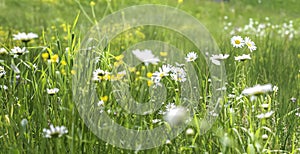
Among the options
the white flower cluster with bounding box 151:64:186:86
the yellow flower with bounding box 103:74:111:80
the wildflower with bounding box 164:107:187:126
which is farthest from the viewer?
the white flower cluster with bounding box 151:64:186:86

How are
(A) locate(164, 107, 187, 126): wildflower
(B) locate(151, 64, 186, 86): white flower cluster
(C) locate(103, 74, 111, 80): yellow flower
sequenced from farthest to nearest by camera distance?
1. (B) locate(151, 64, 186, 86): white flower cluster
2. (C) locate(103, 74, 111, 80): yellow flower
3. (A) locate(164, 107, 187, 126): wildflower

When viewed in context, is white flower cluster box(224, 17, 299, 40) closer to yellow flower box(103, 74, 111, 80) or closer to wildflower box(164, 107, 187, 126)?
yellow flower box(103, 74, 111, 80)

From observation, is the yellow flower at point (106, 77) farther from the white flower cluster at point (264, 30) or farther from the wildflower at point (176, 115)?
the white flower cluster at point (264, 30)

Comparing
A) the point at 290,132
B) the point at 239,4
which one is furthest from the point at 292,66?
the point at 239,4

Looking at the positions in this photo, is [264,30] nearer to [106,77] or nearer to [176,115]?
[106,77]

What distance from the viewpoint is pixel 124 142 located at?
6.12ft

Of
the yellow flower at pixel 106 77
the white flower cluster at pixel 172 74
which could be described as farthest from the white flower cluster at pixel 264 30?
the yellow flower at pixel 106 77

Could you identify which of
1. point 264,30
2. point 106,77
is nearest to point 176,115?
point 106,77

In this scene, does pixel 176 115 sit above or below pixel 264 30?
above

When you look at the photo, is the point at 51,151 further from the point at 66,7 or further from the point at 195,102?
the point at 66,7

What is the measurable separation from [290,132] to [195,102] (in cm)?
53

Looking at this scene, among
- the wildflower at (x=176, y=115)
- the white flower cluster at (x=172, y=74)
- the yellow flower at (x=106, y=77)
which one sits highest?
the yellow flower at (x=106, y=77)

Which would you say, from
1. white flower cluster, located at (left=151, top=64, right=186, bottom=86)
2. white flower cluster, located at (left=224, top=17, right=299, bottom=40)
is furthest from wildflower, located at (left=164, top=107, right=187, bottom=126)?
white flower cluster, located at (left=224, top=17, right=299, bottom=40)

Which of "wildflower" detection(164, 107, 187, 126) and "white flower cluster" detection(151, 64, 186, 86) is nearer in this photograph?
"wildflower" detection(164, 107, 187, 126)
